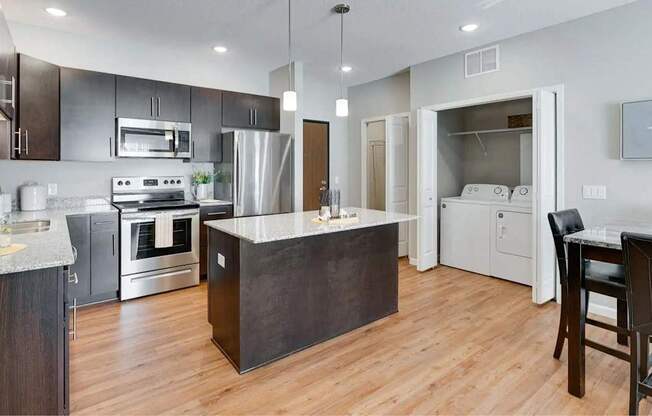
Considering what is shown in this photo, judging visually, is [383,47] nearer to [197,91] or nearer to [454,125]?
[454,125]

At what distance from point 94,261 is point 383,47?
3736mm

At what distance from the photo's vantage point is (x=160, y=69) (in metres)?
4.27

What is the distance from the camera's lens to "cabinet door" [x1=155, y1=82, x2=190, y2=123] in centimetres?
402

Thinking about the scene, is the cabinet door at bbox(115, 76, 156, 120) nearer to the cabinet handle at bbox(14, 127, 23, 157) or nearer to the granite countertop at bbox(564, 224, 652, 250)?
the cabinet handle at bbox(14, 127, 23, 157)

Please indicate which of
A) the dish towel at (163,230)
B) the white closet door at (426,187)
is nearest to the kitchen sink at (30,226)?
the dish towel at (163,230)

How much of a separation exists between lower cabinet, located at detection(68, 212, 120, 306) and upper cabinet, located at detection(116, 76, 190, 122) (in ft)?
3.77

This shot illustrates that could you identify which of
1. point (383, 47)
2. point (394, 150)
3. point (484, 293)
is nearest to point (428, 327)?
point (484, 293)

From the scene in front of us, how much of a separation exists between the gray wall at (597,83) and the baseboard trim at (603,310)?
0.79 m

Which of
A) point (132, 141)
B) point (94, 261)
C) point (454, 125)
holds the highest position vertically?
point (454, 125)

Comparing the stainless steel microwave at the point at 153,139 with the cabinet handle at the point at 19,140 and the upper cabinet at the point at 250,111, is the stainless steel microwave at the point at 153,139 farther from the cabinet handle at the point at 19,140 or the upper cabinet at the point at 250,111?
the cabinet handle at the point at 19,140

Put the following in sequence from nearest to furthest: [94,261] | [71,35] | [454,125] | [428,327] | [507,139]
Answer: [428,327] → [94,261] → [71,35] → [507,139] → [454,125]

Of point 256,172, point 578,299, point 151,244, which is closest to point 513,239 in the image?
point 578,299

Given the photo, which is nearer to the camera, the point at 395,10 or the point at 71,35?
the point at 395,10

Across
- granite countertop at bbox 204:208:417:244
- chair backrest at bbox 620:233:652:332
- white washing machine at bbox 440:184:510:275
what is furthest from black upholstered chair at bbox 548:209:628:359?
white washing machine at bbox 440:184:510:275
